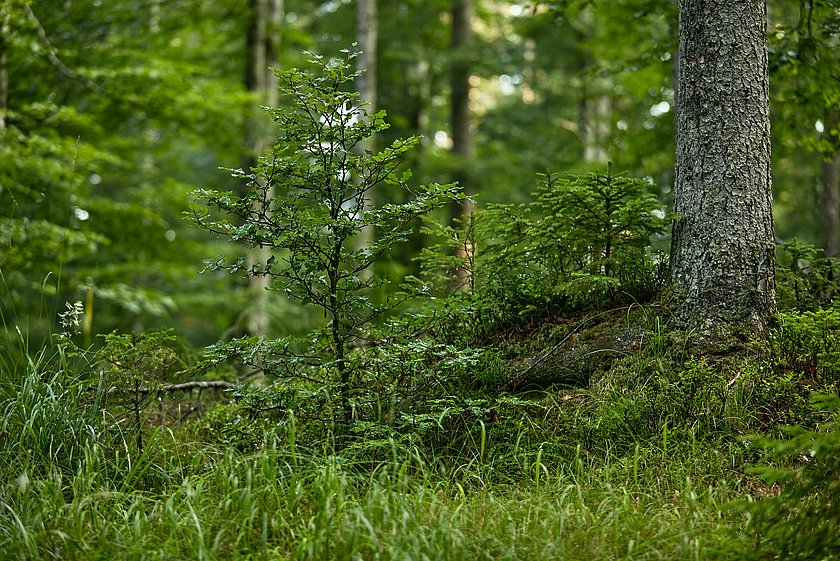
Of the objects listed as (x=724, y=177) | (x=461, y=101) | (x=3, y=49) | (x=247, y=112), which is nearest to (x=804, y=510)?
(x=724, y=177)

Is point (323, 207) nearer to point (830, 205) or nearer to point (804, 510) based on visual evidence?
point (804, 510)

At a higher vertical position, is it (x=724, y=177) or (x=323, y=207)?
(x=724, y=177)

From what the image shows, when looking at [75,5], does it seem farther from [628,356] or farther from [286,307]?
[628,356]

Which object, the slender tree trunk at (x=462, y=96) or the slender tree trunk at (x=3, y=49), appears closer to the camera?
the slender tree trunk at (x=3, y=49)

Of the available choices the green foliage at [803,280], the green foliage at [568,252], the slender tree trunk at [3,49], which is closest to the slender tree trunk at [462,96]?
the slender tree trunk at [3,49]

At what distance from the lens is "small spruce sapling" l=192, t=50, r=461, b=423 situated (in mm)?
4102

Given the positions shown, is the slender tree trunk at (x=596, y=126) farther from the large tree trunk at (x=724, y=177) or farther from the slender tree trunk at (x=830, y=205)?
the large tree trunk at (x=724, y=177)

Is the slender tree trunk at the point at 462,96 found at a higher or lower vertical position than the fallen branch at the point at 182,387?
higher

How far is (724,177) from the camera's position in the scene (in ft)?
15.0

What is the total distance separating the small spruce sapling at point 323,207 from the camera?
4102 mm

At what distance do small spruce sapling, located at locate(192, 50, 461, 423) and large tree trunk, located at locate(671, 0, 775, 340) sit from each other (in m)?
1.64

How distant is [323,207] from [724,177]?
8.17ft

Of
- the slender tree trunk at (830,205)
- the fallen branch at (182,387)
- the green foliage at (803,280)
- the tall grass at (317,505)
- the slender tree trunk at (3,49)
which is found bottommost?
the tall grass at (317,505)

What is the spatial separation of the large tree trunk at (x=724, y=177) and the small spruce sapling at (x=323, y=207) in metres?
1.64
